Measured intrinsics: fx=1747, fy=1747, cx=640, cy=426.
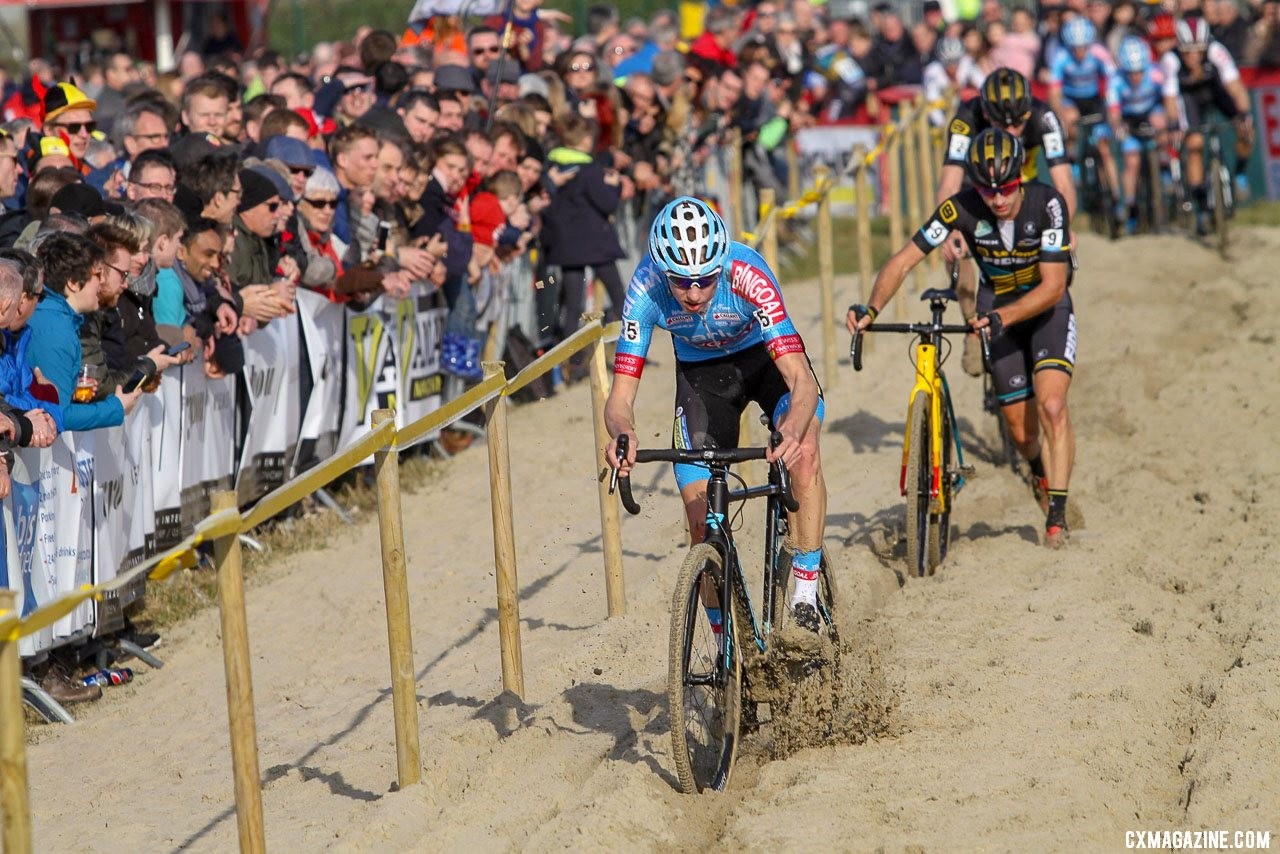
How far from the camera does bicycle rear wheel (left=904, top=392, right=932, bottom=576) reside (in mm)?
8797

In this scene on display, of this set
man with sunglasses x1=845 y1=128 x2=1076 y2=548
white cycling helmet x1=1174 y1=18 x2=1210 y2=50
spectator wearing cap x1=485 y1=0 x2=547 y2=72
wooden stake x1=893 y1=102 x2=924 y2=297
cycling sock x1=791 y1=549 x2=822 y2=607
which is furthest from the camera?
white cycling helmet x1=1174 y1=18 x2=1210 y2=50

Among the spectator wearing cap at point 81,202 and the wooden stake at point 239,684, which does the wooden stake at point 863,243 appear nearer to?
the spectator wearing cap at point 81,202

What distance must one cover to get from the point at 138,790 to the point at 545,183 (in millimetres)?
7496

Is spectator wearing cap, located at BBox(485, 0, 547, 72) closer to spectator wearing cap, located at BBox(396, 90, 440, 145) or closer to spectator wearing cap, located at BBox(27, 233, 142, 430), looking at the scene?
spectator wearing cap, located at BBox(396, 90, 440, 145)

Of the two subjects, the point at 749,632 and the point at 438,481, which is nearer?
the point at 749,632

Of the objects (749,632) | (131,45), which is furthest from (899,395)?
(131,45)

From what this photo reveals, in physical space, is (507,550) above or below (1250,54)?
below

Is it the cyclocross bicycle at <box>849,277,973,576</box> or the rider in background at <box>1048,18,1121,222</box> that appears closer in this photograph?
the cyclocross bicycle at <box>849,277,973,576</box>

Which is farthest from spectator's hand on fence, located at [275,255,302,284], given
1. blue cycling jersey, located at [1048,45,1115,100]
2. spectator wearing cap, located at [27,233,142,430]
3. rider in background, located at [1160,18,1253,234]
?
blue cycling jersey, located at [1048,45,1115,100]

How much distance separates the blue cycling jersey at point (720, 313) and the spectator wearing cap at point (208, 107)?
224 inches

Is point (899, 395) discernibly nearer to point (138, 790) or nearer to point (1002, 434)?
point (1002, 434)

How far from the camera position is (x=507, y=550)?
7133 millimetres

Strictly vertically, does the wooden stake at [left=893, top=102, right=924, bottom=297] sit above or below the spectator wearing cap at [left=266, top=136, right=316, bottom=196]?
below

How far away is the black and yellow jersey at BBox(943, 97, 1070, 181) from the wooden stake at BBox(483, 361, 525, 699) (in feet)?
16.5
